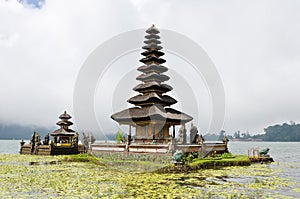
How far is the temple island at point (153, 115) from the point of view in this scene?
29194 mm

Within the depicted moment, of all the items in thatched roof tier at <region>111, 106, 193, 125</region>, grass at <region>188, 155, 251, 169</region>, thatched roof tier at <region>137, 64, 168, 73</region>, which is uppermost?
thatched roof tier at <region>137, 64, 168, 73</region>

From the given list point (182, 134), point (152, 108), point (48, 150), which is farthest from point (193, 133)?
point (48, 150)

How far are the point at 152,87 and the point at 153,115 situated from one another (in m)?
4.51

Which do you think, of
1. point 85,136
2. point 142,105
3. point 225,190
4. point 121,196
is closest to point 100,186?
point 121,196

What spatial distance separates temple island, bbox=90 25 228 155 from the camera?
2919 centimetres

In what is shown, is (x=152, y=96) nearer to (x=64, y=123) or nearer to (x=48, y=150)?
(x=48, y=150)

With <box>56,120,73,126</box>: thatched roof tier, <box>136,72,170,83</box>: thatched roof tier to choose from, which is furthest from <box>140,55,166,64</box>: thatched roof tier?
<box>56,120,73,126</box>: thatched roof tier

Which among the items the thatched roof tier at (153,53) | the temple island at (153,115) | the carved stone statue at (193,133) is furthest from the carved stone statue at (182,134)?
the thatched roof tier at (153,53)

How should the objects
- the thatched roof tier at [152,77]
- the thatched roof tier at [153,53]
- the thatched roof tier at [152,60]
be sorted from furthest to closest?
the thatched roof tier at [153,53] → the thatched roof tier at [152,60] → the thatched roof tier at [152,77]

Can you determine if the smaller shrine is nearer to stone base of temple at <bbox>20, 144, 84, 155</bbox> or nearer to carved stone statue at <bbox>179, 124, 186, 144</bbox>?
stone base of temple at <bbox>20, 144, 84, 155</bbox>

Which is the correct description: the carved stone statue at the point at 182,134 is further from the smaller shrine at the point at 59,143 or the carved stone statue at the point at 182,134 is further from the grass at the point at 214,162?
the smaller shrine at the point at 59,143

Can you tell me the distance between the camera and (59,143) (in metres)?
47.6

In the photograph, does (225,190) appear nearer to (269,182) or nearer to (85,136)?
(269,182)

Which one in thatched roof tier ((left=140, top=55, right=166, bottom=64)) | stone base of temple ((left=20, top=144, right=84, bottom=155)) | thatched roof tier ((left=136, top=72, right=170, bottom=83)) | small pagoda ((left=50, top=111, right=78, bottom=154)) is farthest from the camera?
small pagoda ((left=50, top=111, right=78, bottom=154))
